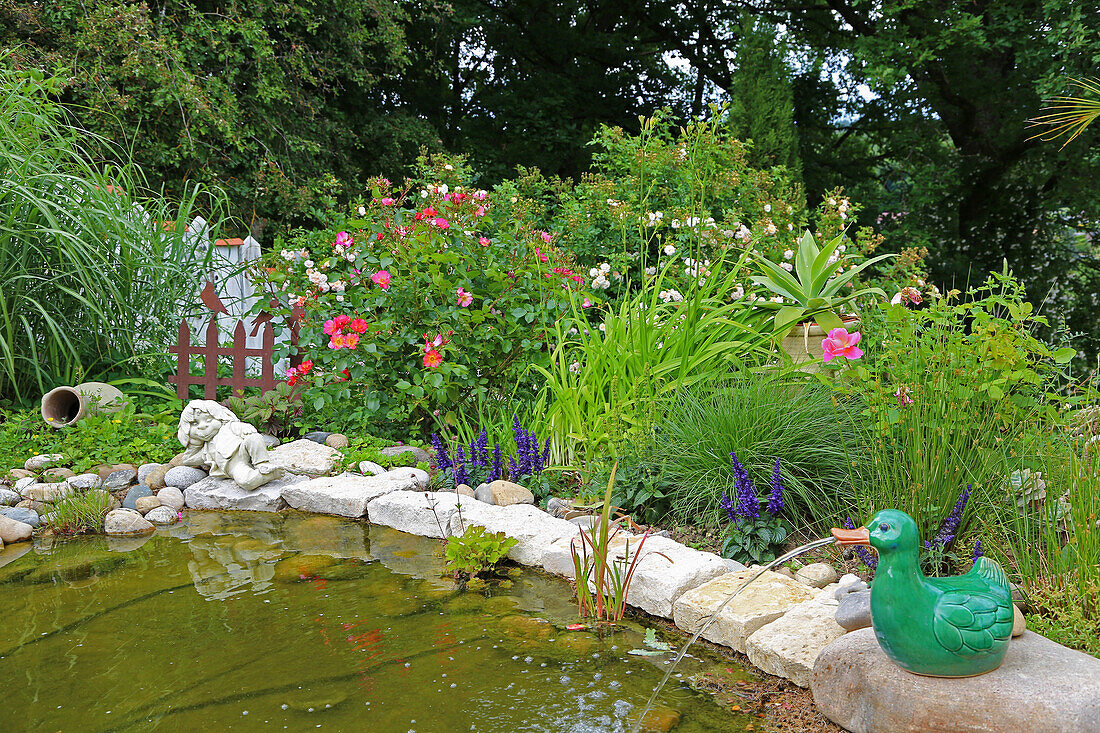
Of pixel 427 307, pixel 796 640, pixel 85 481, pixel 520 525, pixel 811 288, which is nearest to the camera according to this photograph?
pixel 796 640

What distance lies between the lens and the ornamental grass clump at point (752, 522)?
2629 mm

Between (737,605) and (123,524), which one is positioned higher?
(737,605)

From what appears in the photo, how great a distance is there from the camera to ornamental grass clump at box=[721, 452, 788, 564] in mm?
2629

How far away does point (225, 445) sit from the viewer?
3.87 m

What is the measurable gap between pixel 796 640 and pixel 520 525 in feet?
4.26

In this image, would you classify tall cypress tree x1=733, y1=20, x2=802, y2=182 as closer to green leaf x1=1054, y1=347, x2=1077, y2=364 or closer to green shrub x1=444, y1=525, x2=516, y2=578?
green leaf x1=1054, y1=347, x2=1077, y2=364

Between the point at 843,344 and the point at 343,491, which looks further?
the point at 343,491

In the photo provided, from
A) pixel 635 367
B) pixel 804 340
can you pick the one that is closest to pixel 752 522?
pixel 635 367

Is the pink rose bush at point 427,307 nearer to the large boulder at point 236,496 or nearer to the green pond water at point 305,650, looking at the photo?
the large boulder at point 236,496

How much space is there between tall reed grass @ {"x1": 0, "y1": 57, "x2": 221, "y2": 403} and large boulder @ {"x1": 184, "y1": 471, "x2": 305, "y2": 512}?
1.33 metres

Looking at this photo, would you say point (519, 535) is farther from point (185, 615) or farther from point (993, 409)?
point (993, 409)

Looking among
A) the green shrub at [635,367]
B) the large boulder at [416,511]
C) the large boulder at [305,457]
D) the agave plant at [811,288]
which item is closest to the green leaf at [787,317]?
the agave plant at [811,288]

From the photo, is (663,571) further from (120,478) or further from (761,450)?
(120,478)

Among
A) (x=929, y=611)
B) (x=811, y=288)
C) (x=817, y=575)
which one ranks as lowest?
(x=817, y=575)
